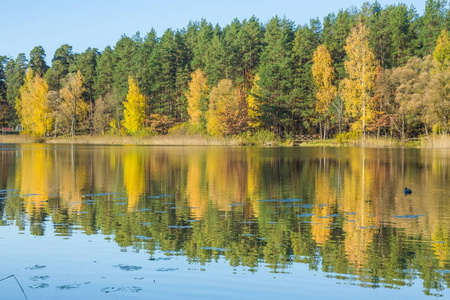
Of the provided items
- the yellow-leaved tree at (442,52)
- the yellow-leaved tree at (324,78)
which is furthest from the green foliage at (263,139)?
the yellow-leaved tree at (442,52)

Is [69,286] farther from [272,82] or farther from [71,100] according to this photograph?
[71,100]

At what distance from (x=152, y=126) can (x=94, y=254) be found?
97199 millimetres

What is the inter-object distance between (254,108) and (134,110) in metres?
26.0

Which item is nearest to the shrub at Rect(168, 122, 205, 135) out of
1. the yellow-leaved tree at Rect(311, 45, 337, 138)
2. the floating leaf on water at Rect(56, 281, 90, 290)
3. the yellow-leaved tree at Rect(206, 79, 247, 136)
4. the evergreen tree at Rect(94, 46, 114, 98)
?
the yellow-leaved tree at Rect(206, 79, 247, 136)

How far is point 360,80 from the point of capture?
252 ft

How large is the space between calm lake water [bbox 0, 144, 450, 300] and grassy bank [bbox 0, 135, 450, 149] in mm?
46738

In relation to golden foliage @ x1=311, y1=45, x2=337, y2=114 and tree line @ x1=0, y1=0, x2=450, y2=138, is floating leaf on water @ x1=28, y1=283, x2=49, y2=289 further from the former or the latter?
golden foliage @ x1=311, y1=45, x2=337, y2=114

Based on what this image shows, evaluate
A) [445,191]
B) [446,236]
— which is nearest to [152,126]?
[445,191]

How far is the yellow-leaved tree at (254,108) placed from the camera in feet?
292

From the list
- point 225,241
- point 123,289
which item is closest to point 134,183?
point 225,241

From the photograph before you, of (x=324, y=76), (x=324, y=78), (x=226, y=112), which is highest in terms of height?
(x=324, y=76)

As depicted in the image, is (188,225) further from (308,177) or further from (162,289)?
(308,177)

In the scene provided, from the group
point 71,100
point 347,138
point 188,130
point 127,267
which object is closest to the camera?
point 127,267

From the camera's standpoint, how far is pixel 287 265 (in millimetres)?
10328
